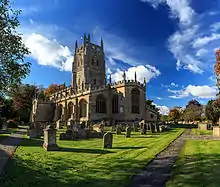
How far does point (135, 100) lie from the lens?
41906 mm

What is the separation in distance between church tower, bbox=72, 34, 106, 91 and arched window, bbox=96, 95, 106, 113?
16776 millimetres

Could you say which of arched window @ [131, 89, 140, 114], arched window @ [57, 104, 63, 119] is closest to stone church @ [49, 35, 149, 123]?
arched window @ [131, 89, 140, 114]

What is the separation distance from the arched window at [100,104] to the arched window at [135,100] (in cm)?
610

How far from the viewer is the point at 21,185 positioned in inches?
219

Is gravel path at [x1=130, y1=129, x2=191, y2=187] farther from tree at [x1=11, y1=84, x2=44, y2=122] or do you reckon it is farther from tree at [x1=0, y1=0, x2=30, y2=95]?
tree at [x1=11, y1=84, x2=44, y2=122]

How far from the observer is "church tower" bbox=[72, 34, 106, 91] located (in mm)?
60291

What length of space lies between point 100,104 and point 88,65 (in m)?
20.9

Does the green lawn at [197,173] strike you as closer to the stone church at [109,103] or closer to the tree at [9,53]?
the tree at [9,53]

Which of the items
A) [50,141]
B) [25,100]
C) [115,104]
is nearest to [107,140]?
[50,141]

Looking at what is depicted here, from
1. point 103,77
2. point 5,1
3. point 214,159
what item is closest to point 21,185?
point 214,159

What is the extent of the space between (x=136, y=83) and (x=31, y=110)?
30.6 meters

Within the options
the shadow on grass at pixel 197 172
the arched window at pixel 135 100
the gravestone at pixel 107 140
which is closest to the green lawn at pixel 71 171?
the shadow on grass at pixel 197 172

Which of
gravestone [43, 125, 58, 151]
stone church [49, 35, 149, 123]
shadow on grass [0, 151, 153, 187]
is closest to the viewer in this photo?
shadow on grass [0, 151, 153, 187]

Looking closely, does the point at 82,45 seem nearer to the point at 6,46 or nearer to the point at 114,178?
the point at 6,46
